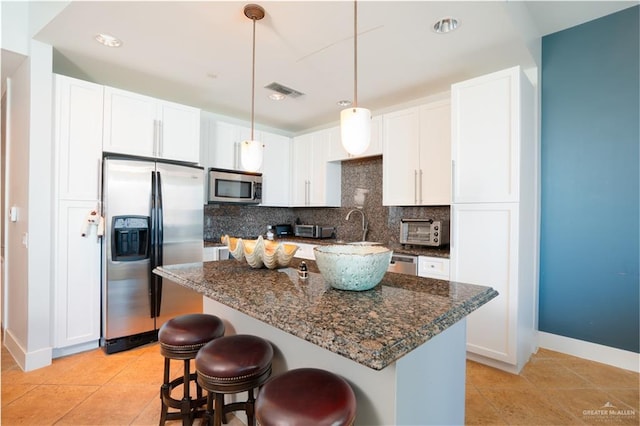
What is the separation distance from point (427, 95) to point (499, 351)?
2.52 meters

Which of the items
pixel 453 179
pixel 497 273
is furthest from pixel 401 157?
pixel 497 273

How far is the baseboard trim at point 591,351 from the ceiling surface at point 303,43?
7.87 ft

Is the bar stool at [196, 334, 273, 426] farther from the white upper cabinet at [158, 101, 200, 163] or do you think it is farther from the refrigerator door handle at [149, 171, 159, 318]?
the white upper cabinet at [158, 101, 200, 163]

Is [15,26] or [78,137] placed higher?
[15,26]

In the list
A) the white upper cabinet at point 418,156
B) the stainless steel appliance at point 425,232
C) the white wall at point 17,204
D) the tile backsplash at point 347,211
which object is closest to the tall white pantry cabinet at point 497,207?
the stainless steel appliance at point 425,232

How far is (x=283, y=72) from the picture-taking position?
2.78 meters

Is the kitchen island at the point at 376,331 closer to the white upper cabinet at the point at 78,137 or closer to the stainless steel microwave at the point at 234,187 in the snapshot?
the white upper cabinet at the point at 78,137

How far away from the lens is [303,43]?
2.31 meters

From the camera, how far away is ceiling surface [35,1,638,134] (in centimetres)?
196

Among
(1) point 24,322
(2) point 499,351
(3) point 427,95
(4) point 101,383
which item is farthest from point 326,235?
(1) point 24,322

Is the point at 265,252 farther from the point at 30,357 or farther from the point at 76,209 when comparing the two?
the point at 30,357

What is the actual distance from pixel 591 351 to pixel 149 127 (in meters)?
4.33

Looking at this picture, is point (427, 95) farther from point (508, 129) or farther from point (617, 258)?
point (617, 258)

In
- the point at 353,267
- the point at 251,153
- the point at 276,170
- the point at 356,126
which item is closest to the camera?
the point at 353,267
